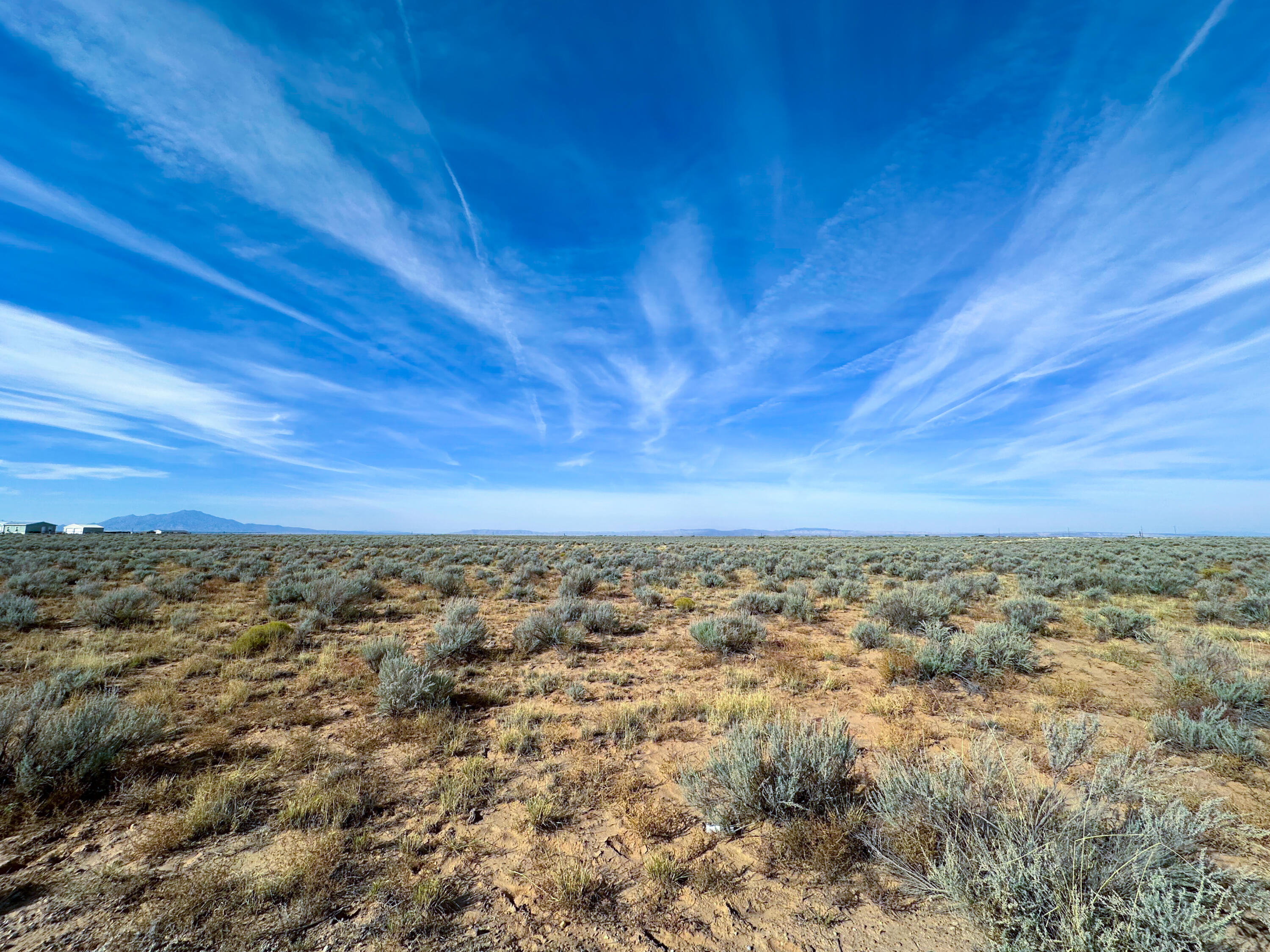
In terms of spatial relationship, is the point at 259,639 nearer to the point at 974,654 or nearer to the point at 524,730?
the point at 524,730

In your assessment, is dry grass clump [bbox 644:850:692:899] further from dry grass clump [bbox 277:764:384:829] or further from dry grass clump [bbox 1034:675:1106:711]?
dry grass clump [bbox 1034:675:1106:711]

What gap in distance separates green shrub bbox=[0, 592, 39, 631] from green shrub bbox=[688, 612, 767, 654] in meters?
13.8

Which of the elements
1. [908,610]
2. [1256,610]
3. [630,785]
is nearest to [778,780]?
[630,785]

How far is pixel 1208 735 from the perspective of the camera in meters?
5.00

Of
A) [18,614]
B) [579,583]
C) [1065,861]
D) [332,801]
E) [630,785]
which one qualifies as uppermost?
[18,614]

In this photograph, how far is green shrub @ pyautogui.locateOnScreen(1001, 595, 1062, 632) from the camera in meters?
10.6

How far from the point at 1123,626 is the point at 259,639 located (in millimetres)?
17484

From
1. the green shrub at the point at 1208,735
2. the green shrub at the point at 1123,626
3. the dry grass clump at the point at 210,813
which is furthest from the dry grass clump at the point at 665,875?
the green shrub at the point at 1123,626

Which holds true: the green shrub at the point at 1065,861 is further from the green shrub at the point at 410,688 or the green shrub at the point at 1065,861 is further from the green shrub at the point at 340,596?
the green shrub at the point at 340,596

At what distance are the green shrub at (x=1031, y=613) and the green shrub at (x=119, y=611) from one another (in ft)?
62.8

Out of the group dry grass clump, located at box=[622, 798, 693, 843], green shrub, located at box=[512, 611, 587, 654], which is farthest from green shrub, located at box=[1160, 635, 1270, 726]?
green shrub, located at box=[512, 611, 587, 654]

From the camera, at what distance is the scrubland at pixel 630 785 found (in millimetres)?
2891

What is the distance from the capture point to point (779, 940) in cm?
293

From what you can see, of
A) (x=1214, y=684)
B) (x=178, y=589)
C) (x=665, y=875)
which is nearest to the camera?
(x=665, y=875)
